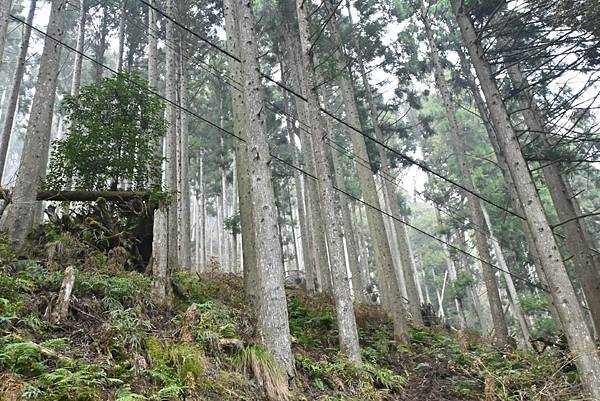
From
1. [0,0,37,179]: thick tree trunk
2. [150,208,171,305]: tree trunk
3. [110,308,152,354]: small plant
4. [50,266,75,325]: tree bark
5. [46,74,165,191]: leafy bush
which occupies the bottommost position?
[110,308,152,354]: small plant

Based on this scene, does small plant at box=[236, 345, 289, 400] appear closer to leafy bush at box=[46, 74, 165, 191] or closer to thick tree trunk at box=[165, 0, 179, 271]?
leafy bush at box=[46, 74, 165, 191]

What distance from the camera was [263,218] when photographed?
5.58m

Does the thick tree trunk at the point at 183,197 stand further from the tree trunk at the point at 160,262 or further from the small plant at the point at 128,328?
the small plant at the point at 128,328

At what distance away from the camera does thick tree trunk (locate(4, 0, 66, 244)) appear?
7039 mm

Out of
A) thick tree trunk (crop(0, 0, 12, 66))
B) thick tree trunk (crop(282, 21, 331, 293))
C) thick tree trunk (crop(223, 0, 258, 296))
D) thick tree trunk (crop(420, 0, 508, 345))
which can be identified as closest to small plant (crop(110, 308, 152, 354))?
thick tree trunk (crop(223, 0, 258, 296))

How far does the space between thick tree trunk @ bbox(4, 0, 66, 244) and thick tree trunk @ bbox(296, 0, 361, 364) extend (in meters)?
4.34

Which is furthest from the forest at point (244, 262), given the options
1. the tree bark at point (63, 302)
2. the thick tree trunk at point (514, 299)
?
the thick tree trunk at point (514, 299)

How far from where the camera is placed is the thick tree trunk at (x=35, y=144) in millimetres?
7039

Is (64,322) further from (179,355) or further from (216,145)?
(216,145)

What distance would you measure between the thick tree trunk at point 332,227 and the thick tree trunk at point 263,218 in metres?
1.41

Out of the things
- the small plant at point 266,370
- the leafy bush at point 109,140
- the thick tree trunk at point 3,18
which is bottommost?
the small plant at point 266,370

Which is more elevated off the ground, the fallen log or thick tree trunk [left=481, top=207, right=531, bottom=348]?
the fallen log

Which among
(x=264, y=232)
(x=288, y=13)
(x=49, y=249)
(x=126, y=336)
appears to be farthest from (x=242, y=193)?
(x=288, y=13)

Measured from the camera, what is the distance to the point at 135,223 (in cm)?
776
